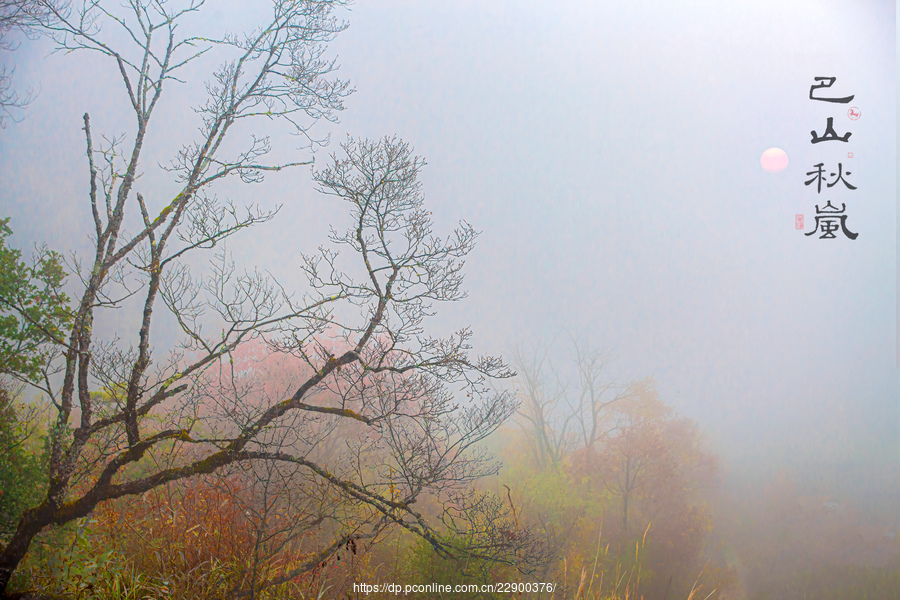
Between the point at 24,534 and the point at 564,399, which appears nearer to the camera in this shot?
the point at 24,534

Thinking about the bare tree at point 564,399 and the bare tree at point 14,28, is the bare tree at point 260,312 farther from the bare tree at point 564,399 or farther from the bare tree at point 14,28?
the bare tree at point 564,399

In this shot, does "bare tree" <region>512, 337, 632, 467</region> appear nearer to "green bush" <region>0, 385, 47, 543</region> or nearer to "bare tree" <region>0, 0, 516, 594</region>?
"bare tree" <region>0, 0, 516, 594</region>

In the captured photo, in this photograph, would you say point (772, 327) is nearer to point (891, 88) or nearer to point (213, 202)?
point (891, 88)

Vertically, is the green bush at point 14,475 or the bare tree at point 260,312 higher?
the bare tree at point 260,312

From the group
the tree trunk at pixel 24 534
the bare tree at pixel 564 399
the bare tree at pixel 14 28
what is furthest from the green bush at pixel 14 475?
the bare tree at pixel 564 399

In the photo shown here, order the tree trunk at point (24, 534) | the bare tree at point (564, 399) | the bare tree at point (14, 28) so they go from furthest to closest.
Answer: the bare tree at point (564, 399)
the bare tree at point (14, 28)
the tree trunk at point (24, 534)

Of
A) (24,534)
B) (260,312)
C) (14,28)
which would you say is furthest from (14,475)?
(14,28)

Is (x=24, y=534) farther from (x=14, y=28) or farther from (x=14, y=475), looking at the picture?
(x=14, y=28)

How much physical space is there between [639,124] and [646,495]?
10.3 m

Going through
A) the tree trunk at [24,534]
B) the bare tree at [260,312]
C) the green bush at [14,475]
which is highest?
the bare tree at [260,312]

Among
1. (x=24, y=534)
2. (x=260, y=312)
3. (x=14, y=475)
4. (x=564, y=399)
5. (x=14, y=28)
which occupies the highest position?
(x=14, y=28)

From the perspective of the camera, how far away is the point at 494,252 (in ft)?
33.4

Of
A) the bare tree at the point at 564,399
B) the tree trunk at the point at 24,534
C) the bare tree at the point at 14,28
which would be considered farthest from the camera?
the bare tree at the point at 564,399

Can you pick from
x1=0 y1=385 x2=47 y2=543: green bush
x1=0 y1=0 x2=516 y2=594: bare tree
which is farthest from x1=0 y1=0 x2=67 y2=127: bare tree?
x1=0 y1=385 x2=47 y2=543: green bush
